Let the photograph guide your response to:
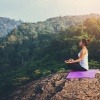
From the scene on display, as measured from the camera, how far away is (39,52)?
84.6 m

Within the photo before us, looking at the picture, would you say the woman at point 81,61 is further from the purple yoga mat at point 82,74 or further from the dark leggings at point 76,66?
the purple yoga mat at point 82,74

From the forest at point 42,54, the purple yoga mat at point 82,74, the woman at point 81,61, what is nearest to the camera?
the woman at point 81,61

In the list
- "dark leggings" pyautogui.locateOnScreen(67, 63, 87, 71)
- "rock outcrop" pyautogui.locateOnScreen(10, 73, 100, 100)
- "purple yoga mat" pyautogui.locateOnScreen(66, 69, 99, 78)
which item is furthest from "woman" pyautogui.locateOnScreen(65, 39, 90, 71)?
"rock outcrop" pyautogui.locateOnScreen(10, 73, 100, 100)

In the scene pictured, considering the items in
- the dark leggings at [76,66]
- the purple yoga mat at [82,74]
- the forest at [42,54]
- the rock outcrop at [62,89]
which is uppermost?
the dark leggings at [76,66]

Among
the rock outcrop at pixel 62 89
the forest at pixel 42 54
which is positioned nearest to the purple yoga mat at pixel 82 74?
the rock outcrop at pixel 62 89

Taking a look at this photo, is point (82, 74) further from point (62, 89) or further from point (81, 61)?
point (62, 89)

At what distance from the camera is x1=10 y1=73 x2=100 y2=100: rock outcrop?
47.4ft

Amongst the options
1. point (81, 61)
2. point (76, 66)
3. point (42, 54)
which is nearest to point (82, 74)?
point (76, 66)

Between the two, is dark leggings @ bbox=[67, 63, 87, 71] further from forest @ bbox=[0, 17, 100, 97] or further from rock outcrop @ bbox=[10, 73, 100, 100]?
forest @ bbox=[0, 17, 100, 97]

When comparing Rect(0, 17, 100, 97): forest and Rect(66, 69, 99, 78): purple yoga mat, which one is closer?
Rect(66, 69, 99, 78): purple yoga mat

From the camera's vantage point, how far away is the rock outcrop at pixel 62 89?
14.4 metres

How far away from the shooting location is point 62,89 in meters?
15.1

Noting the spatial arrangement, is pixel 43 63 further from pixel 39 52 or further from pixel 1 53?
pixel 1 53

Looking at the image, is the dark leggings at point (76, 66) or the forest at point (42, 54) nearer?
the dark leggings at point (76, 66)
